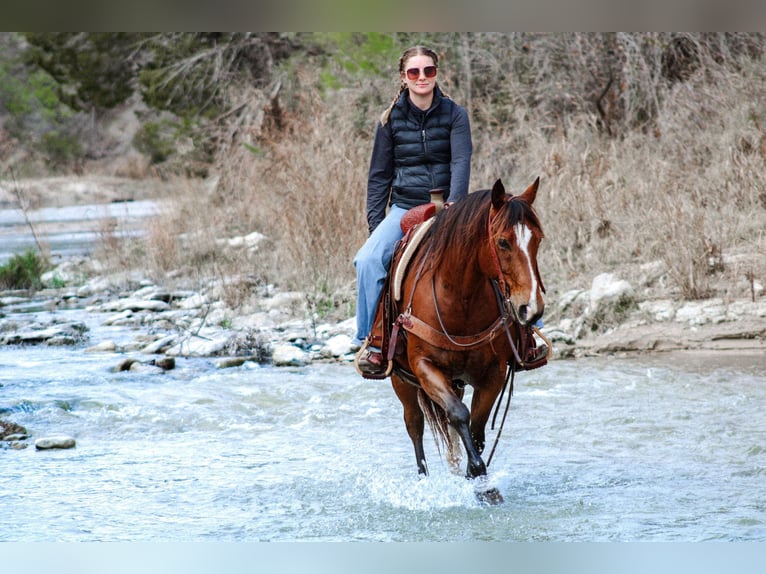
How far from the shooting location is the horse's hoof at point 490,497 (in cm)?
517

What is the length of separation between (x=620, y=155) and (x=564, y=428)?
6497mm

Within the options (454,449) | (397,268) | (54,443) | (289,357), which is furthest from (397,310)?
(289,357)

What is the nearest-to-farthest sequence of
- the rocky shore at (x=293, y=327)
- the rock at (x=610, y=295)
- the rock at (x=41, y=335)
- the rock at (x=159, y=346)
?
the rocky shore at (x=293, y=327) < the rock at (x=610, y=295) < the rock at (x=159, y=346) < the rock at (x=41, y=335)

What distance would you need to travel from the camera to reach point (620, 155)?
13.1 metres

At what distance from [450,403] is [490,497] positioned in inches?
24.8

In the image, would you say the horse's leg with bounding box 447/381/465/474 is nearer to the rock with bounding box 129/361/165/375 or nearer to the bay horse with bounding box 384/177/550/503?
the bay horse with bounding box 384/177/550/503

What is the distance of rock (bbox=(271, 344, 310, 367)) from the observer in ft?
31.7

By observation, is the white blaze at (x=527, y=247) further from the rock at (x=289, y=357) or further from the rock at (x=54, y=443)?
the rock at (x=289, y=357)

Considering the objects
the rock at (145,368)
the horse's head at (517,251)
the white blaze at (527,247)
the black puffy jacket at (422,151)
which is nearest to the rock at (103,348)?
the rock at (145,368)

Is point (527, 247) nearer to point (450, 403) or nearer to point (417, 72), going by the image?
point (450, 403)

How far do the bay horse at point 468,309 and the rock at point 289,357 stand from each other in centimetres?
437

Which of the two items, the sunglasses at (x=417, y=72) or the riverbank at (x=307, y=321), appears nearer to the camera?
the sunglasses at (x=417, y=72)

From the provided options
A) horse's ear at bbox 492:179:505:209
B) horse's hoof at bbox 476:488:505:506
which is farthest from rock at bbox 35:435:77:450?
horse's ear at bbox 492:179:505:209

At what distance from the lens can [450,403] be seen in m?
4.84
